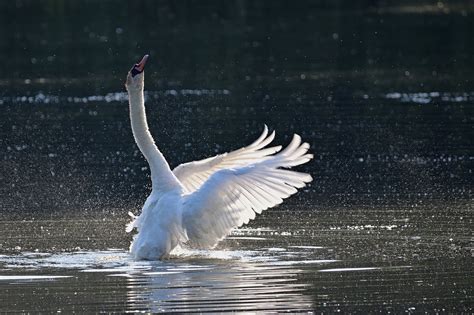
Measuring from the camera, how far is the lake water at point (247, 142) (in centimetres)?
1241

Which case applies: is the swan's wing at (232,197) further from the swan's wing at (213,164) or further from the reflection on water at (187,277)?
the swan's wing at (213,164)

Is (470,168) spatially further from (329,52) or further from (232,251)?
(329,52)

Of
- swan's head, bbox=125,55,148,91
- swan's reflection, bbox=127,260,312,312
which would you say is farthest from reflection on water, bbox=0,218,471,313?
swan's head, bbox=125,55,148,91

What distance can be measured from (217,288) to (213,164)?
11.9 ft

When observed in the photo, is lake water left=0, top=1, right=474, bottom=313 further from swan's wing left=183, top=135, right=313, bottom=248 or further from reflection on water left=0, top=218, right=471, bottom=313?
swan's wing left=183, top=135, right=313, bottom=248

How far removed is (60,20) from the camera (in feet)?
184

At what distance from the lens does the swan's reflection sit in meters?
11.4

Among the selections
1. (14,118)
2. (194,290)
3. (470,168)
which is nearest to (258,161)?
(194,290)

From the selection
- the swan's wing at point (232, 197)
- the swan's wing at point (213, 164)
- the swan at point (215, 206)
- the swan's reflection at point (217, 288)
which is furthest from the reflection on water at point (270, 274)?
the swan's wing at point (213, 164)

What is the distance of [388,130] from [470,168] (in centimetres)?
492

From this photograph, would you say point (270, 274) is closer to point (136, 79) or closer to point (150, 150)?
point (150, 150)

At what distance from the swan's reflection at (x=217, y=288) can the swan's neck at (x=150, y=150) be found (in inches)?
48.2

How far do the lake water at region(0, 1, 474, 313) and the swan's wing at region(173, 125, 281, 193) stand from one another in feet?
2.57

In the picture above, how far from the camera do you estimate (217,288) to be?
1228cm
